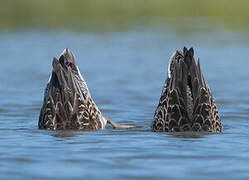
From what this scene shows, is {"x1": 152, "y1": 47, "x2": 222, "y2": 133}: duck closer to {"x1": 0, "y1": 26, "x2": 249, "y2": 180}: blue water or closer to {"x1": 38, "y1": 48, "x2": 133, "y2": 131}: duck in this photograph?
{"x1": 0, "y1": 26, "x2": 249, "y2": 180}: blue water

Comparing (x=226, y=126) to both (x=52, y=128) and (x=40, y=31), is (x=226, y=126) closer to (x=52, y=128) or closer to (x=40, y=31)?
(x=52, y=128)

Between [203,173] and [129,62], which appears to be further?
[129,62]

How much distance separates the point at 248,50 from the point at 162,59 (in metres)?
2.06

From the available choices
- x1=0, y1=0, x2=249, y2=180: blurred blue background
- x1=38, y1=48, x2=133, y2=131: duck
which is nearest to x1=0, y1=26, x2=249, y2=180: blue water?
x1=0, y1=0, x2=249, y2=180: blurred blue background

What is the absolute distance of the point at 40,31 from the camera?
75.0 feet

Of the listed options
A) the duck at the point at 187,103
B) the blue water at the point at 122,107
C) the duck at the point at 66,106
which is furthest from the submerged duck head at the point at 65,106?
the duck at the point at 187,103

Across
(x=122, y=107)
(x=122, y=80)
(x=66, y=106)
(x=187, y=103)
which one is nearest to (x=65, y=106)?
(x=66, y=106)

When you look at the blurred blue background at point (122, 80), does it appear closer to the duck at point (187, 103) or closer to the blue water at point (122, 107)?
the blue water at point (122, 107)

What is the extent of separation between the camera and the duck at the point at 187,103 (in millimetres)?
8961

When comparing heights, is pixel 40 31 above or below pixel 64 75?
above

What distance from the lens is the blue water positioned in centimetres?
730

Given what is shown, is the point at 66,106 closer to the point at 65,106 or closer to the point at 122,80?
the point at 65,106

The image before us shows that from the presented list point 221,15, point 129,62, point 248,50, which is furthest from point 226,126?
point 221,15

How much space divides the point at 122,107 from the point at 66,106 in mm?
2575
